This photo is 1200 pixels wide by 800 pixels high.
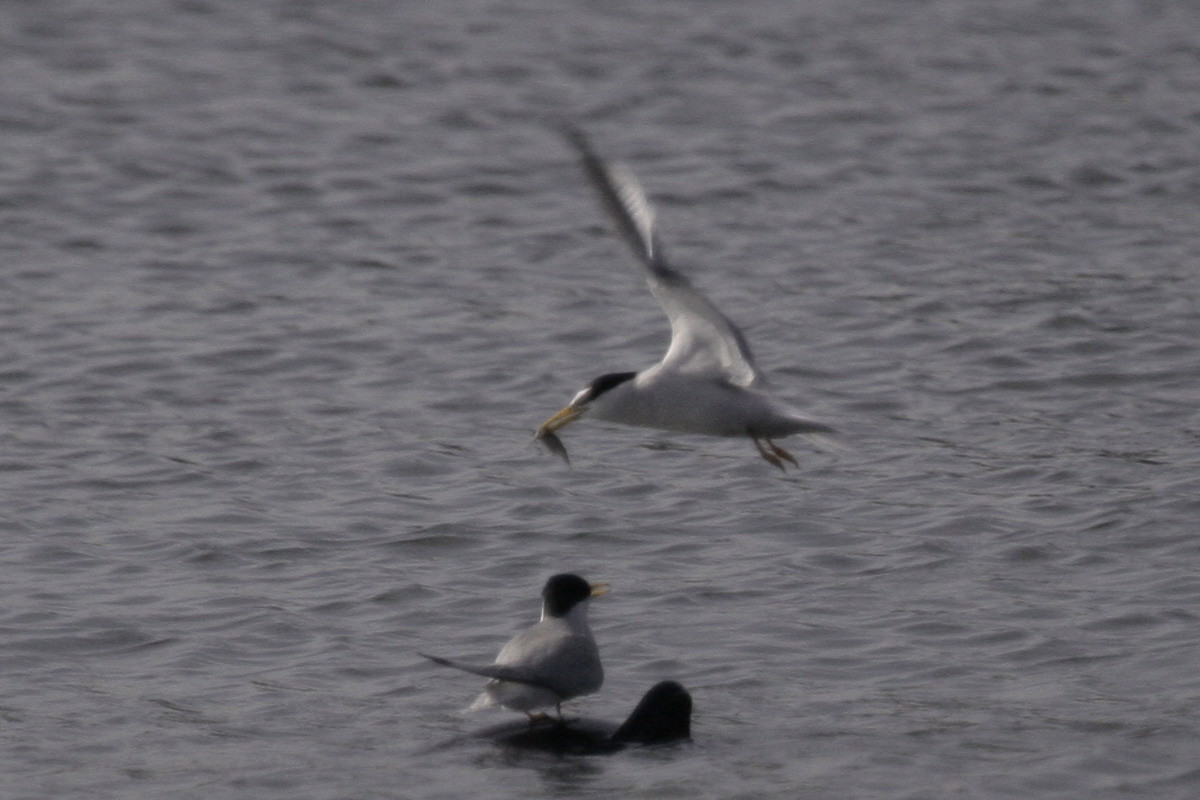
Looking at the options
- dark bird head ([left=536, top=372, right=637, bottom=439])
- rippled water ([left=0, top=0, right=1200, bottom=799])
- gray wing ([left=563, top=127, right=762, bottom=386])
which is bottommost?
rippled water ([left=0, top=0, right=1200, bottom=799])

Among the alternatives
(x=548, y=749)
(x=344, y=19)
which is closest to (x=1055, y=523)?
(x=548, y=749)

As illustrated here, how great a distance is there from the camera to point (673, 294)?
32.4 feet

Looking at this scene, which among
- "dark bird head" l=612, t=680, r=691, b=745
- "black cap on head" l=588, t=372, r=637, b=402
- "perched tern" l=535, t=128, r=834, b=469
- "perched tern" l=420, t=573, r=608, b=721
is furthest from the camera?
"black cap on head" l=588, t=372, r=637, b=402

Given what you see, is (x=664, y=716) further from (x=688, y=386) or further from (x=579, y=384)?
(x=579, y=384)

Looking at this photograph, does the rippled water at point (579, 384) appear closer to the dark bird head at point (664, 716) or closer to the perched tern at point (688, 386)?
the dark bird head at point (664, 716)

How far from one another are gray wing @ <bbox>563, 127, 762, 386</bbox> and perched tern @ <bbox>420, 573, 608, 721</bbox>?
4.43 ft

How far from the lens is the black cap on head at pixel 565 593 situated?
9859 millimetres

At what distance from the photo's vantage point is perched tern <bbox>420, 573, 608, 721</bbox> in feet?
30.9

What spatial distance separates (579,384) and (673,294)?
4825 mm

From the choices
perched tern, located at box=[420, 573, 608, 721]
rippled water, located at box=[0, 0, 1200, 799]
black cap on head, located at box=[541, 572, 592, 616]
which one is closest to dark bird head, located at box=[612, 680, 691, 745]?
rippled water, located at box=[0, 0, 1200, 799]

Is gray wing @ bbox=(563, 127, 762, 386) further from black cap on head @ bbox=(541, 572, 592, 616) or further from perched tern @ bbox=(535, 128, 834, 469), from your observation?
black cap on head @ bbox=(541, 572, 592, 616)

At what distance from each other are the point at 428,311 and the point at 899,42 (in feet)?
34.7

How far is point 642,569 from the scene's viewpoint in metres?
11.6

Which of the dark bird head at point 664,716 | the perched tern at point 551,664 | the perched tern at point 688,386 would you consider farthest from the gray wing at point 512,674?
the perched tern at point 688,386
